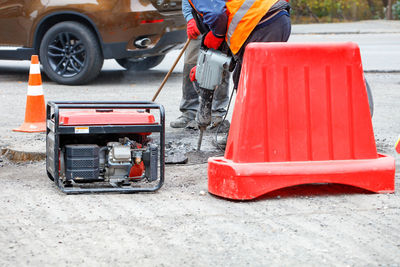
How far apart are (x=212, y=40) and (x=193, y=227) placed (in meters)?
1.99

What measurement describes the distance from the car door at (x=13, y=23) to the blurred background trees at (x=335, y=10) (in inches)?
650

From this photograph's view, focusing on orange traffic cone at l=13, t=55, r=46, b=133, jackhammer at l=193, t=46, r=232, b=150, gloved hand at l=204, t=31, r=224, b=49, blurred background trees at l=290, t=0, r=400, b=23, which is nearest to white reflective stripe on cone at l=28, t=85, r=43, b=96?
orange traffic cone at l=13, t=55, r=46, b=133

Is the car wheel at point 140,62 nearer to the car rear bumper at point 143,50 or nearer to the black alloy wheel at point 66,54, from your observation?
the car rear bumper at point 143,50

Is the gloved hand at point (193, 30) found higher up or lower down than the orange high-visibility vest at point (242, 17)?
lower down

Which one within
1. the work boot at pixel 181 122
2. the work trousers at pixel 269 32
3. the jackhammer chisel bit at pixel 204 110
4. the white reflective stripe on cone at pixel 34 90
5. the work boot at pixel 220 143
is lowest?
the work boot at pixel 181 122

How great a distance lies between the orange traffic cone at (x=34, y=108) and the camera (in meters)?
7.30

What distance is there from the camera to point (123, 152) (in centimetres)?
505

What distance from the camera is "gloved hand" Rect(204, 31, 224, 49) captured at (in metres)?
5.75

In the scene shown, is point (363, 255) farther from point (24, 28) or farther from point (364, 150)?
point (24, 28)

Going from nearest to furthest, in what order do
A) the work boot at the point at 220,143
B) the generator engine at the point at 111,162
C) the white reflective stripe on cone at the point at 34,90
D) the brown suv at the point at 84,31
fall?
the generator engine at the point at 111,162 < the work boot at the point at 220,143 < the white reflective stripe on cone at the point at 34,90 < the brown suv at the point at 84,31

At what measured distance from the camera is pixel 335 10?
86.5 ft

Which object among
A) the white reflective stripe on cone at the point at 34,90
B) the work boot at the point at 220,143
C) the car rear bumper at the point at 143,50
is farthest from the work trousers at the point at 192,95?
the car rear bumper at the point at 143,50

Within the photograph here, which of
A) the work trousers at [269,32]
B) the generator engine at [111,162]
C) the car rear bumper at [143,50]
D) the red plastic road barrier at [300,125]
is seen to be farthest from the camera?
the car rear bumper at [143,50]

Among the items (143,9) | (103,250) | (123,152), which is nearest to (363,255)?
(103,250)
